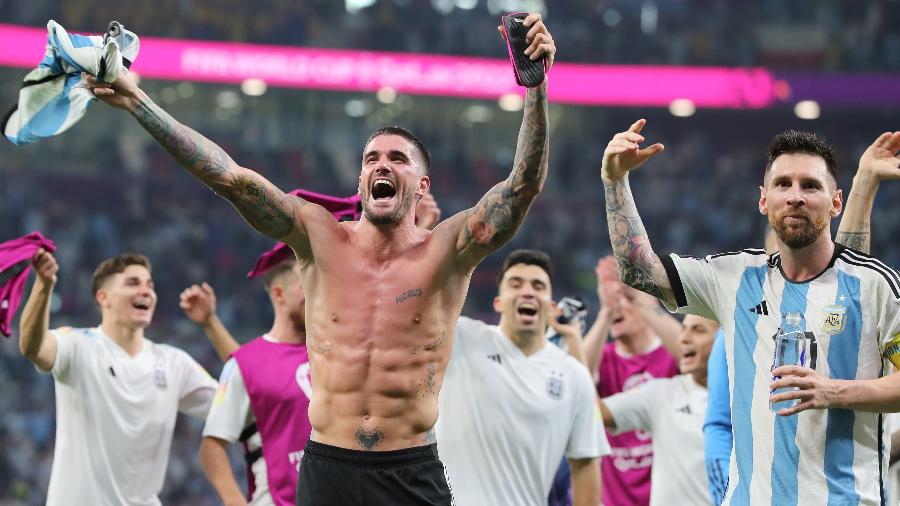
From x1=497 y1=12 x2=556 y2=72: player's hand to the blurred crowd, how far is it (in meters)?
24.4

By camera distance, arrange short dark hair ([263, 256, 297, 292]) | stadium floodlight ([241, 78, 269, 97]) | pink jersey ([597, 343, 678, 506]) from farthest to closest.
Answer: stadium floodlight ([241, 78, 269, 97]) < pink jersey ([597, 343, 678, 506]) < short dark hair ([263, 256, 297, 292])

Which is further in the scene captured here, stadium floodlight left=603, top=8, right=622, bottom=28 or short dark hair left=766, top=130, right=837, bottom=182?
stadium floodlight left=603, top=8, right=622, bottom=28

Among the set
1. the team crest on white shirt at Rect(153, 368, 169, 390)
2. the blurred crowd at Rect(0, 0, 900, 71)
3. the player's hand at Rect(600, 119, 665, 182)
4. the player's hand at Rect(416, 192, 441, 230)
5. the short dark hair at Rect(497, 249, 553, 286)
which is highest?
the blurred crowd at Rect(0, 0, 900, 71)

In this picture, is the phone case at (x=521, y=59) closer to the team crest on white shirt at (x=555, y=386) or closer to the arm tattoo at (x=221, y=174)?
the arm tattoo at (x=221, y=174)

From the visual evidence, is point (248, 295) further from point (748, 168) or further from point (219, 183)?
point (219, 183)

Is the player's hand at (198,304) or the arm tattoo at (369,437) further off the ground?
the player's hand at (198,304)

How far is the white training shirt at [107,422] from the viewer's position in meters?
6.91

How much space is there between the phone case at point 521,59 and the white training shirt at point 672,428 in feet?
11.2

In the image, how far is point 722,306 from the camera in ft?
15.0

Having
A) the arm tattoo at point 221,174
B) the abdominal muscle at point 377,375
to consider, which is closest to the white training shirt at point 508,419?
the abdominal muscle at point 377,375

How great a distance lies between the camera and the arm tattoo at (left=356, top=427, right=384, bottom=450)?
178 inches

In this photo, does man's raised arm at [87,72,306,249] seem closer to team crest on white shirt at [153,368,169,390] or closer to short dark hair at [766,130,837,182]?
short dark hair at [766,130,837,182]

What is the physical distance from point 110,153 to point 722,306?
952 inches

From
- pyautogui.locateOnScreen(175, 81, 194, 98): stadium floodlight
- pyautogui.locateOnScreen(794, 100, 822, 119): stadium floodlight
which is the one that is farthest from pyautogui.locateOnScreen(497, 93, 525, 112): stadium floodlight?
pyautogui.locateOnScreen(175, 81, 194, 98): stadium floodlight
